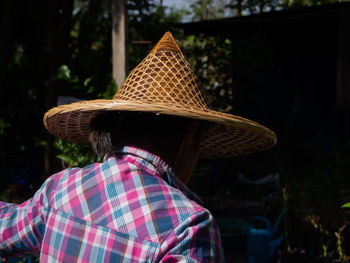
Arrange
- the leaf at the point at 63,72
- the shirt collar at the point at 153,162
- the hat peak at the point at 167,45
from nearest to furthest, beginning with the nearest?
the shirt collar at the point at 153,162 < the hat peak at the point at 167,45 < the leaf at the point at 63,72

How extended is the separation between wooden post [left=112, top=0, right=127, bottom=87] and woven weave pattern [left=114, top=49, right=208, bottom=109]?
145 centimetres

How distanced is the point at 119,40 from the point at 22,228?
187 cm

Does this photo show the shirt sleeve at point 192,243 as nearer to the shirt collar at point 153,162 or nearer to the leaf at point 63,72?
the shirt collar at point 153,162

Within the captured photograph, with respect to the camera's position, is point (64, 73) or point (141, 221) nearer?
point (141, 221)

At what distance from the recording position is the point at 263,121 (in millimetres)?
6004

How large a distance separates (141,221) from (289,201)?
8.71 ft

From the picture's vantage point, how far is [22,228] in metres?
1.19

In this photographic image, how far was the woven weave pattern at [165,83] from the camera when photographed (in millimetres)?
1274

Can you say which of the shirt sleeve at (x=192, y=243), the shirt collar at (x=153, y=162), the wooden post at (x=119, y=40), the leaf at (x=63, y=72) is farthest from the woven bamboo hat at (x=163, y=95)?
the leaf at (x=63, y=72)

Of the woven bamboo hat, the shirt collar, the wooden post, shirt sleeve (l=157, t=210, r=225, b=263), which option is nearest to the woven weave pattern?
the woven bamboo hat

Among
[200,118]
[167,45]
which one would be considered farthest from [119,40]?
[200,118]

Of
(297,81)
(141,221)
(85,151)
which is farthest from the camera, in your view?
(297,81)

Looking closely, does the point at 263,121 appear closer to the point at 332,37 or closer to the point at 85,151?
the point at 332,37

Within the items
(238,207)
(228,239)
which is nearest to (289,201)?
(228,239)
